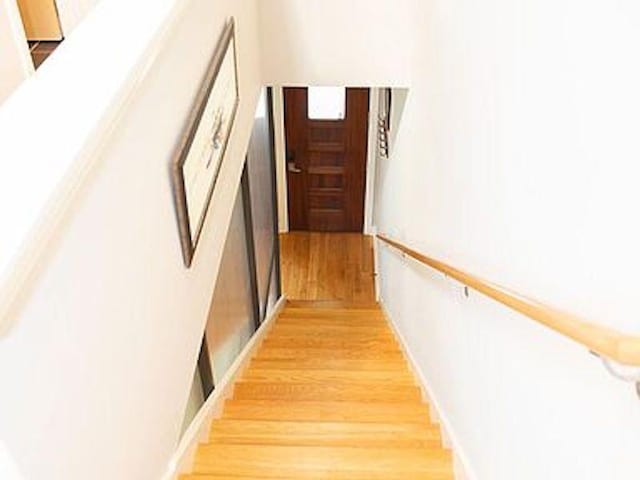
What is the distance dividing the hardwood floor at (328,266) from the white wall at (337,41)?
3.15 m

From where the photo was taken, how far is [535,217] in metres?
1.53

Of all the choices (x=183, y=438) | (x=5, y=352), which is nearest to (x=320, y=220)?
(x=183, y=438)

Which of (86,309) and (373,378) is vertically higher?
(86,309)

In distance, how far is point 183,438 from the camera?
2262mm

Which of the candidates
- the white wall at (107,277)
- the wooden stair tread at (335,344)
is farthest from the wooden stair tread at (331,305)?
the white wall at (107,277)

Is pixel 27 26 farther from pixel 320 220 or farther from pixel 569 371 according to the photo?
pixel 320 220

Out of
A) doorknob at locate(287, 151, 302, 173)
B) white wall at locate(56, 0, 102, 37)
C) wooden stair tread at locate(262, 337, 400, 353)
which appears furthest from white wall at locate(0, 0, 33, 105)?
doorknob at locate(287, 151, 302, 173)

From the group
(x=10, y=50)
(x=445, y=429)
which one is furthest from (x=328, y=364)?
(x=10, y=50)

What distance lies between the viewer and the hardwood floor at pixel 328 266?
6.52m

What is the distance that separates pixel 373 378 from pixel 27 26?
253 cm

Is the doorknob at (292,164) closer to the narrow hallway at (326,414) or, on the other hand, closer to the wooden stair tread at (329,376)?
the narrow hallway at (326,414)

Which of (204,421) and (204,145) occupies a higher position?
(204,145)

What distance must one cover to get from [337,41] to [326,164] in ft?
10.8

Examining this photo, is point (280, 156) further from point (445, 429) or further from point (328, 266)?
point (445, 429)
